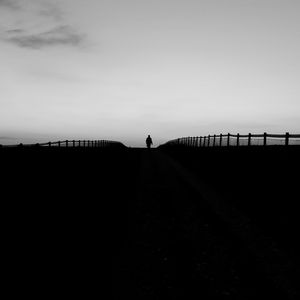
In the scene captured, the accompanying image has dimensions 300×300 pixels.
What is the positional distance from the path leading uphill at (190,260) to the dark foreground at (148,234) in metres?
0.02

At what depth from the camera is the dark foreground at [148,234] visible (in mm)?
5172

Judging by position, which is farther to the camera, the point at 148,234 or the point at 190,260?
the point at 148,234

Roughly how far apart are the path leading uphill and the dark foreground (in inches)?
0.7

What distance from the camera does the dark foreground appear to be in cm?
517

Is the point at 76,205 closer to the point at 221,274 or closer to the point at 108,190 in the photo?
the point at 108,190

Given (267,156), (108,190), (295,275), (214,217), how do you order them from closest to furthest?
1. (295,275)
2. (214,217)
3. (267,156)
4. (108,190)

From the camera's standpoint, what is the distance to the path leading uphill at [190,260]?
5082 millimetres

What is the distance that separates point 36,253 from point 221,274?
3.02 m

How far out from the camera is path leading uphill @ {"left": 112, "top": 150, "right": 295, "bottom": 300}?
5.08 m

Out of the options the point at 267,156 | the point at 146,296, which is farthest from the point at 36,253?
the point at 267,156

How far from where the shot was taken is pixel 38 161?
11.4 metres

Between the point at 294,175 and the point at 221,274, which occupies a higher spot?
the point at 294,175

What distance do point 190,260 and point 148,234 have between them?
1816 millimetres

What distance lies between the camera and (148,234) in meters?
8.02
